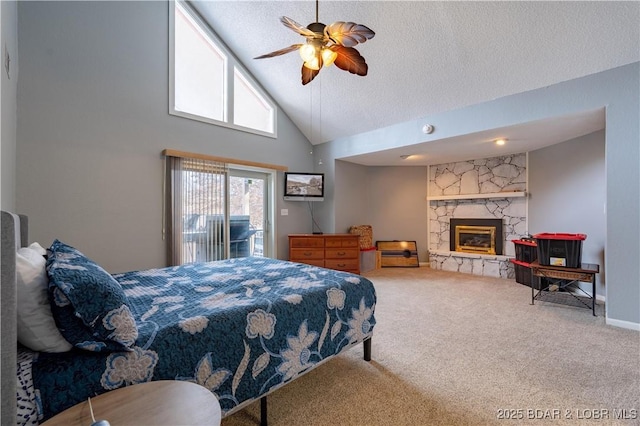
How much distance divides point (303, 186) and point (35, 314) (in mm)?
4111

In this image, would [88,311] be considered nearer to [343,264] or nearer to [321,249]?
[321,249]

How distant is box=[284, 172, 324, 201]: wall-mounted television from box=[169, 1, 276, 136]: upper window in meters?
0.91

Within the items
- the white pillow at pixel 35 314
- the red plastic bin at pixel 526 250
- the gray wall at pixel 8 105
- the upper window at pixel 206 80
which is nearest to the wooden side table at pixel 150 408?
the white pillow at pixel 35 314

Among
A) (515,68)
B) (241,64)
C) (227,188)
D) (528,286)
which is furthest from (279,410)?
(241,64)

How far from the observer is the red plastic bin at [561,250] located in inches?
121

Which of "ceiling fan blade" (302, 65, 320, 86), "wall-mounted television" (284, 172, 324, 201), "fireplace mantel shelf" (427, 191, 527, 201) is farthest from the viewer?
"wall-mounted television" (284, 172, 324, 201)

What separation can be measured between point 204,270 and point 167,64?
2.95 m

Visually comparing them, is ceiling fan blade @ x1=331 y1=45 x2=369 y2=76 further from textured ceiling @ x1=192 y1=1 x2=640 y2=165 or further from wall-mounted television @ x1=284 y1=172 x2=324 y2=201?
wall-mounted television @ x1=284 y1=172 x2=324 y2=201

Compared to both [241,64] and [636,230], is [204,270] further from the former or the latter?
[636,230]

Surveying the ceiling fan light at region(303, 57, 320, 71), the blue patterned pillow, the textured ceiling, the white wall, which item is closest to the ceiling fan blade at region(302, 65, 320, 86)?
the ceiling fan light at region(303, 57, 320, 71)

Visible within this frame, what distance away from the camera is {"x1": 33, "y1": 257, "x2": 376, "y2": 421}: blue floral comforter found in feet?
3.28

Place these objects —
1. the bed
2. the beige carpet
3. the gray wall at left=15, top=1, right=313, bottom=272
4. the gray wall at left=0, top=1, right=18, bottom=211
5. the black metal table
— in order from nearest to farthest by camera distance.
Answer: the bed < the beige carpet < the gray wall at left=0, top=1, right=18, bottom=211 < the gray wall at left=15, top=1, right=313, bottom=272 < the black metal table

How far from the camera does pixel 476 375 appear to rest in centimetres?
192

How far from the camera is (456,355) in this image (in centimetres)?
218
